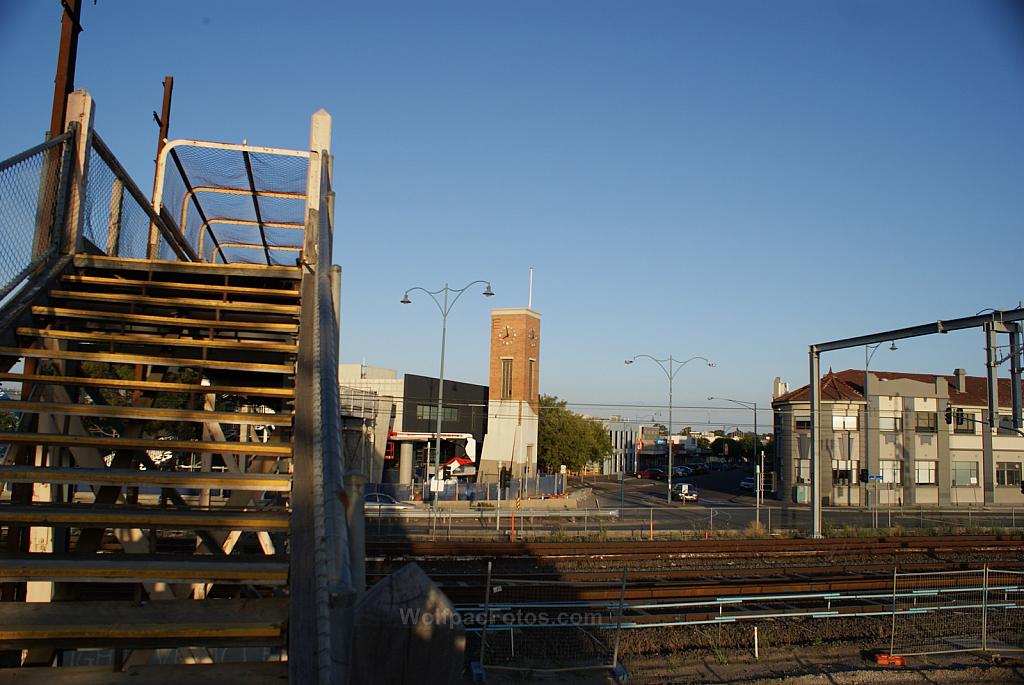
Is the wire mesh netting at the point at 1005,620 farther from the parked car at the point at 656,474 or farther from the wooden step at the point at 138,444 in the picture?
the parked car at the point at 656,474

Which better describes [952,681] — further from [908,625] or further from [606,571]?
[606,571]

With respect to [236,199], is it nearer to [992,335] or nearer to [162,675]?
[162,675]

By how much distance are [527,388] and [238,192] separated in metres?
40.9

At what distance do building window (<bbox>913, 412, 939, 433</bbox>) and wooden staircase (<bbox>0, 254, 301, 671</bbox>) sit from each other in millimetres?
51198

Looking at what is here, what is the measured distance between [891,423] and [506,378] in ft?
85.0

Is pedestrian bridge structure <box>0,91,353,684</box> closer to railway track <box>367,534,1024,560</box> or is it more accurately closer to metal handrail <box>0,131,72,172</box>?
metal handrail <box>0,131,72,172</box>

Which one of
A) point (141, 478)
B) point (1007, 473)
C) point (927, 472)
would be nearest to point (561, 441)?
point (927, 472)

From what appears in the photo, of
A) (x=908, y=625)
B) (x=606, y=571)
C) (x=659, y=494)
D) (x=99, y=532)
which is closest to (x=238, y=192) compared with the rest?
(x=99, y=532)

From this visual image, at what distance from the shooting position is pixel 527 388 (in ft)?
167

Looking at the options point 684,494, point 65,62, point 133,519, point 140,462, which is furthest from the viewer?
point 684,494

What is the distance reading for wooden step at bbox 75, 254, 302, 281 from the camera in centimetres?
768

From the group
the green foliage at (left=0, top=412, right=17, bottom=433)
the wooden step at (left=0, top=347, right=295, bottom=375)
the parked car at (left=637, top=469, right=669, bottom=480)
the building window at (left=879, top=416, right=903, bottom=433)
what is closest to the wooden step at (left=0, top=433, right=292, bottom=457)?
the wooden step at (left=0, top=347, right=295, bottom=375)

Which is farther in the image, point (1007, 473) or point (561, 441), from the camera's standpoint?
point (561, 441)

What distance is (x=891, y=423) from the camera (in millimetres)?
50031
